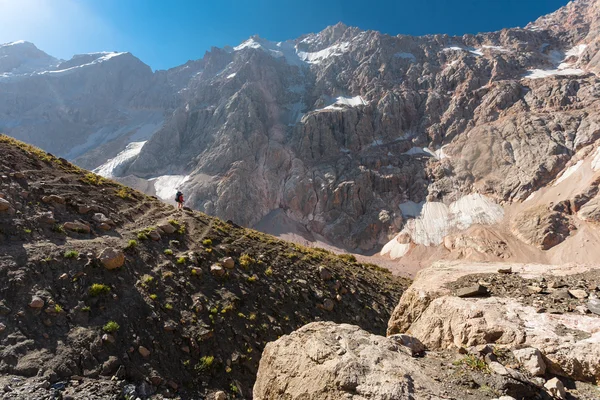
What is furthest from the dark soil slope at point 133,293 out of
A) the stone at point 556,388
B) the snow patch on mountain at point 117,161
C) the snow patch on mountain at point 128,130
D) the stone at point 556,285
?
the snow patch on mountain at point 128,130

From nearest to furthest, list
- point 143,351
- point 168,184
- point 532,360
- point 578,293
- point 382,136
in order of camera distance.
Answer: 1. point 532,360
2. point 578,293
3. point 143,351
4. point 168,184
5. point 382,136

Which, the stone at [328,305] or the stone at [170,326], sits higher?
the stone at [170,326]

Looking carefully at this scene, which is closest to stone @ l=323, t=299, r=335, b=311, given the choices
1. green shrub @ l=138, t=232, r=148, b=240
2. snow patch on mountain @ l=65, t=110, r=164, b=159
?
green shrub @ l=138, t=232, r=148, b=240

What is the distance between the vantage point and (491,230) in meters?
68.0

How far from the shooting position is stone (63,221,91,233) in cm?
1380

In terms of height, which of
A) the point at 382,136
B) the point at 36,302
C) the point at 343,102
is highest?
the point at 343,102

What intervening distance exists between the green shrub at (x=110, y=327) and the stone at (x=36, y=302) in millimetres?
2047

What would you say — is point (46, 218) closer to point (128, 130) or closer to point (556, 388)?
point (556, 388)

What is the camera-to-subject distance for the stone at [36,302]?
9.78 meters

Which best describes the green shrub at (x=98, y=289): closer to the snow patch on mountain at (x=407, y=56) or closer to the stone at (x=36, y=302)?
the stone at (x=36, y=302)

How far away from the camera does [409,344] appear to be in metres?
5.95

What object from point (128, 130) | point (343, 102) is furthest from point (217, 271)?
point (128, 130)

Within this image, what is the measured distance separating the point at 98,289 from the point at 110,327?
1777 millimetres

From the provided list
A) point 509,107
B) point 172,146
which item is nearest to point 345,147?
point 509,107
